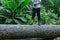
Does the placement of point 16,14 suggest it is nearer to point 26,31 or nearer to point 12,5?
point 12,5

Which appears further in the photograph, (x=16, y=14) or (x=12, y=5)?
(x=16, y=14)

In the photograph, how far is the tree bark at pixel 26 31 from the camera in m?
2.89

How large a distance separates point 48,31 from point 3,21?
3661mm

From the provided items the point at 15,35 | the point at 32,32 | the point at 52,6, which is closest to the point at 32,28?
the point at 32,32

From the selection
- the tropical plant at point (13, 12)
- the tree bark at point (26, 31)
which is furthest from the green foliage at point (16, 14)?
the tree bark at point (26, 31)

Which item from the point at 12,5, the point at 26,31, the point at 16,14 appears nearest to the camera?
the point at 26,31

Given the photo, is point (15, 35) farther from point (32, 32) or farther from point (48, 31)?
point (48, 31)

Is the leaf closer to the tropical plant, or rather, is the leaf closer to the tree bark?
the tropical plant

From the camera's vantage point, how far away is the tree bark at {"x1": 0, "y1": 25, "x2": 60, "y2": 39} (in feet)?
9.48

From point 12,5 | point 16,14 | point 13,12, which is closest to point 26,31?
point 12,5

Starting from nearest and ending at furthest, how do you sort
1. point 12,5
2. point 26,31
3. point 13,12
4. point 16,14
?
1. point 26,31
2. point 12,5
3. point 13,12
4. point 16,14

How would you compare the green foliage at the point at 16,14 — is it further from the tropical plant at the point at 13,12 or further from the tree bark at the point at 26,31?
the tree bark at the point at 26,31

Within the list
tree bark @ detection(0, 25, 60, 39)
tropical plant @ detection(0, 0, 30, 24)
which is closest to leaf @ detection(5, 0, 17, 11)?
tropical plant @ detection(0, 0, 30, 24)

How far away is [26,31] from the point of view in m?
2.94
